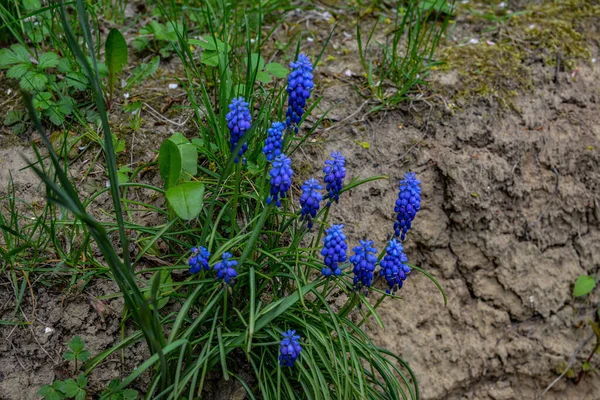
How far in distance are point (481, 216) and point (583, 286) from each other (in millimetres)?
757

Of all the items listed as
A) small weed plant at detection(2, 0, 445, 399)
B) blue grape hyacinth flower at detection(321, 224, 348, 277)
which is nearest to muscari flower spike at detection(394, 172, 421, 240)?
small weed plant at detection(2, 0, 445, 399)

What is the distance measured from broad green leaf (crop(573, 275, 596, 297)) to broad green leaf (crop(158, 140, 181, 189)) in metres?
2.38

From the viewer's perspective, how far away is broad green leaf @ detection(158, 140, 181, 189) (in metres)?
2.61

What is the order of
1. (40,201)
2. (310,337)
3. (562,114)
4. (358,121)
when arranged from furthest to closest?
(562,114) < (358,121) < (40,201) < (310,337)

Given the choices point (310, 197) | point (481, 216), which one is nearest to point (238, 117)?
point (310, 197)

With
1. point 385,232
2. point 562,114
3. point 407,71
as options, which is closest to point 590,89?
point 562,114

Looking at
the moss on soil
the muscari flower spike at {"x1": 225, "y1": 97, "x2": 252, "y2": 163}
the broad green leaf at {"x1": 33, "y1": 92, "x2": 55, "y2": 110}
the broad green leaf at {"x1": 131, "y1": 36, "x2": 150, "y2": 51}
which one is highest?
the muscari flower spike at {"x1": 225, "y1": 97, "x2": 252, "y2": 163}

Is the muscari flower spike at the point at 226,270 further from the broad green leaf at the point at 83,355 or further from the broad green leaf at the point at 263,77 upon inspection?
the broad green leaf at the point at 263,77

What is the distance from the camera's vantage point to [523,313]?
11.6 feet

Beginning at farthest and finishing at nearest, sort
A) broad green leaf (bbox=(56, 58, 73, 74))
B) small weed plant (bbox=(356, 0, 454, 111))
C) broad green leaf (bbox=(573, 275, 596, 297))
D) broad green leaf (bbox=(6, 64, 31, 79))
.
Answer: broad green leaf (bbox=(573, 275, 596, 297)) < small weed plant (bbox=(356, 0, 454, 111)) < broad green leaf (bbox=(56, 58, 73, 74)) < broad green leaf (bbox=(6, 64, 31, 79))

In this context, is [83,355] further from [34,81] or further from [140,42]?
[140,42]

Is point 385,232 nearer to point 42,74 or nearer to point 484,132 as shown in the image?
point 484,132

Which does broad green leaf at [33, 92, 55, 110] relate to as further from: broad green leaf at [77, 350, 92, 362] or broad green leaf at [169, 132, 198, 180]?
broad green leaf at [77, 350, 92, 362]

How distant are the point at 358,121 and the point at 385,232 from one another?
2.15ft
